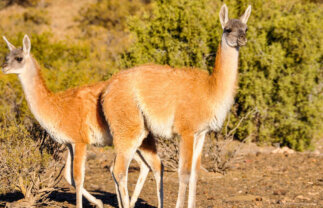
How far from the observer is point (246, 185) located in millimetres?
8547

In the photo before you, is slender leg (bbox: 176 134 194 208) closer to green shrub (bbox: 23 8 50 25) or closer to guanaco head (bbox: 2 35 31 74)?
guanaco head (bbox: 2 35 31 74)

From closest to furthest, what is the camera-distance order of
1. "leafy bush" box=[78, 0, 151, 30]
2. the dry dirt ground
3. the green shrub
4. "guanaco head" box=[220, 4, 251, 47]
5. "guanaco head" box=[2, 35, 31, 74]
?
"guanaco head" box=[220, 4, 251, 47] → "guanaco head" box=[2, 35, 31, 74] → the dry dirt ground → "leafy bush" box=[78, 0, 151, 30] → the green shrub

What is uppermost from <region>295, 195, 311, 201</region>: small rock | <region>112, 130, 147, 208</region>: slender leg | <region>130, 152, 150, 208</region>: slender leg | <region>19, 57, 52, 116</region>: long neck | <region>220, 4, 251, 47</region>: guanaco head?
<region>220, 4, 251, 47</region>: guanaco head

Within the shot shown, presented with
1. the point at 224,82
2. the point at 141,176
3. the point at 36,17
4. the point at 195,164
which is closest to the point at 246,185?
the point at 141,176

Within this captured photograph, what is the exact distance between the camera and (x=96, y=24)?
32.6 meters

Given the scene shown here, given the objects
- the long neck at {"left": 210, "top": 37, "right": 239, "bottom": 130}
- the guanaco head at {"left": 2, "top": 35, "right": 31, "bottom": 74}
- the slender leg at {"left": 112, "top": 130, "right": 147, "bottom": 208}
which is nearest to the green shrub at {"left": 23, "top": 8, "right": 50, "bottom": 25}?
the guanaco head at {"left": 2, "top": 35, "right": 31, "bottom": 74}

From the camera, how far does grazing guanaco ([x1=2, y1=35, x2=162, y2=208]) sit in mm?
6617

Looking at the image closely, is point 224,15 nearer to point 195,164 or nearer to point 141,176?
point 195,164

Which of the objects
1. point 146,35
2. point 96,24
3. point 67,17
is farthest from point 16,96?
point 67,17

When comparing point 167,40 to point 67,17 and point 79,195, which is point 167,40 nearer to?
point 79,195

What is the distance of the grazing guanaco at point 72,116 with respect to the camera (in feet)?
21.7

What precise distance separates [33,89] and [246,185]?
4.05 m

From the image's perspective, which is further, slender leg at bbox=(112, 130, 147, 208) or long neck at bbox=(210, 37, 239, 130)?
slender leg at bbox=(112, 130, 147, 208)

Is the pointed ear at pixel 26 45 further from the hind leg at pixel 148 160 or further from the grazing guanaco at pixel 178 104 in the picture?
the hind leg at pixel 148 160
